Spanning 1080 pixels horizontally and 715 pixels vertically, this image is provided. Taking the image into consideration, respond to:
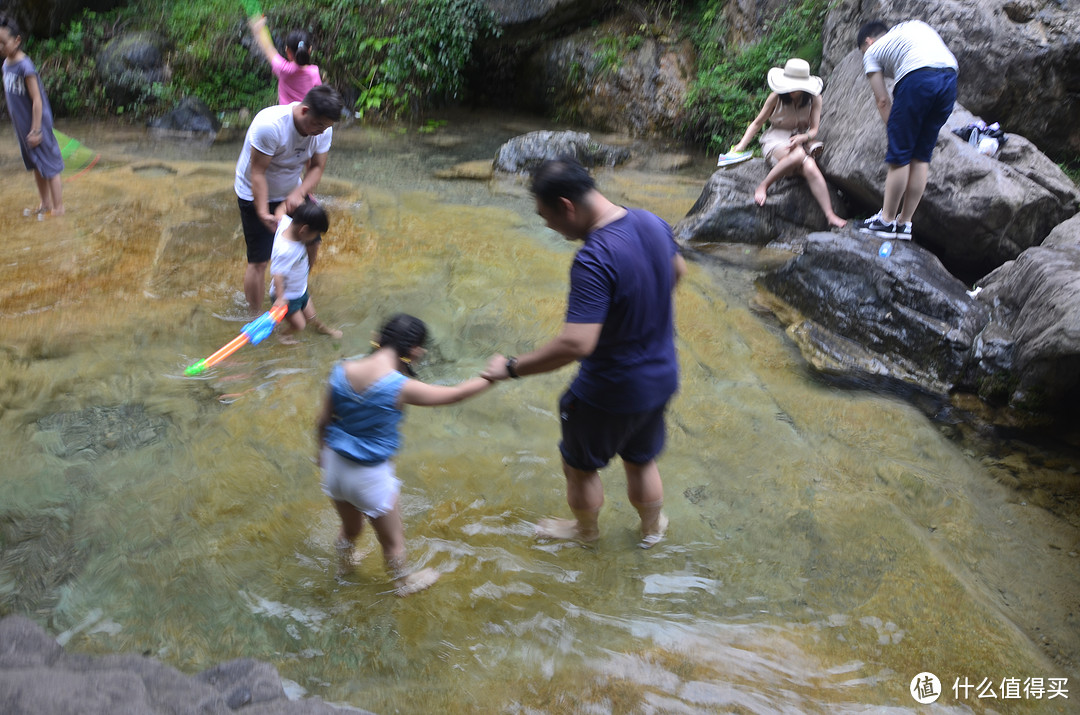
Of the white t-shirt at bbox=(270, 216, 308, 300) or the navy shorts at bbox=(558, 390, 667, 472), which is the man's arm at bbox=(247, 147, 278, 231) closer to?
the white t-shirt at bbox=(270, 216, 308, 300)

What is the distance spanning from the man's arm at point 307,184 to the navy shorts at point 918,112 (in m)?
4.24

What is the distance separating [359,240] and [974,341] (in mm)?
4744

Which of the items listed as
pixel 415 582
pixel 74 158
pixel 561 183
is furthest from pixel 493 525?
pixel 74 158

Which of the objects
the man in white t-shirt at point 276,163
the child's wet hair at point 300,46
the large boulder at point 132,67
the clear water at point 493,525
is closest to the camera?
the clear water at point 493,525

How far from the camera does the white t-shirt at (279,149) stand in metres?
4.41

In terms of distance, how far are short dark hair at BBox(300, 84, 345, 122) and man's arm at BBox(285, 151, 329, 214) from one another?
601mm

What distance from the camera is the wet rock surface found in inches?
78.8

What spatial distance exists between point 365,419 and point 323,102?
2284 mm

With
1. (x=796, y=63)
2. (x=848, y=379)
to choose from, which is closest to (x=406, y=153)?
(x=796, y=63)

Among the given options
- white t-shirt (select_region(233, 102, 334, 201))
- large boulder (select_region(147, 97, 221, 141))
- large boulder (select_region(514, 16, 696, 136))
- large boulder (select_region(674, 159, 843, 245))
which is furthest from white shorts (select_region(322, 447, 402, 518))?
large boulder (select_region(514, 16, 696, 136))

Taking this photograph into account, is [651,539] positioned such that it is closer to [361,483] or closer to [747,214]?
[361,483]

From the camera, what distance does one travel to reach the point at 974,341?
505 centimetres

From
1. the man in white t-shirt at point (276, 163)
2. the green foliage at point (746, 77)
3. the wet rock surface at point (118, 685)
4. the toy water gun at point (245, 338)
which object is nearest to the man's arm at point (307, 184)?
the man in white t-shirt at point (276, 163)

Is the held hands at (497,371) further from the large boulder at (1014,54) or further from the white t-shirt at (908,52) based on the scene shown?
the large boulder at (1014,54)
